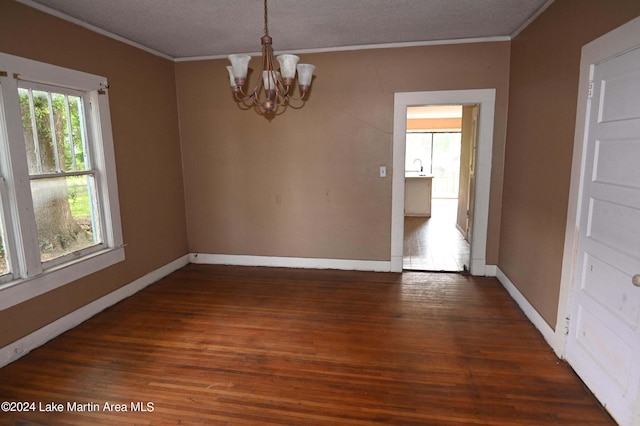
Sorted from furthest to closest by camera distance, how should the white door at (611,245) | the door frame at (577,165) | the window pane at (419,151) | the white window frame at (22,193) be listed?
the window pane at (419,151)
the white window frame at (22,193)
the door frame at (577,165)
the white door at (611,245)

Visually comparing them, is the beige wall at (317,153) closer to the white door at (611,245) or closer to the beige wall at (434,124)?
the white door at (611,245)

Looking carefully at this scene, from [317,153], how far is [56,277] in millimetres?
2843

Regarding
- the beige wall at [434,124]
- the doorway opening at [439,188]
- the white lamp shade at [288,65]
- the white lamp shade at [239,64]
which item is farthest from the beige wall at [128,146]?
the beige wall at [434,124]

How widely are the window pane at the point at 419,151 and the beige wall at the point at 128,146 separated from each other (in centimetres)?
785

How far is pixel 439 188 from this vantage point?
10836 mm

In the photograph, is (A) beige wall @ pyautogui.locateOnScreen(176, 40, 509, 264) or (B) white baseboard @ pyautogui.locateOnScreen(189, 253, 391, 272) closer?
(A) beige wall @ pyautogui.locateOnScreen(176, 40, 509, 264)

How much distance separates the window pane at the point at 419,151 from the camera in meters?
10.7

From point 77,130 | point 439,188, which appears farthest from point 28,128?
point 439,188

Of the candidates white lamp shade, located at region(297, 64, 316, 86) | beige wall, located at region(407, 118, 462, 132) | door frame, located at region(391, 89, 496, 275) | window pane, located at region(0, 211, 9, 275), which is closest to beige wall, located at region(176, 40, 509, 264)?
door frame, located at region(391, 89, 496, 275)

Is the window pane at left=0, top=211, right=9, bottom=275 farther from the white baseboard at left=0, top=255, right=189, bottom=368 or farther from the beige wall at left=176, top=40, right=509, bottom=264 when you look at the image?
the beige wall at left=176, top=40, right=509, bottom=264

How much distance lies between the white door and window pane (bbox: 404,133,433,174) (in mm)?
8667

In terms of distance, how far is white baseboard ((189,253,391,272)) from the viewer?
435cm

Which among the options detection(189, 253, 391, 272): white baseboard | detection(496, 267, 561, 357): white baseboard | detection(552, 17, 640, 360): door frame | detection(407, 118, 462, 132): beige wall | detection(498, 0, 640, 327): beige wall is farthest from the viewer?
detection(407, 118, 462, 132): beige wall

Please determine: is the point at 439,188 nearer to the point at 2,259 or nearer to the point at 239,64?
the point at 239,64
